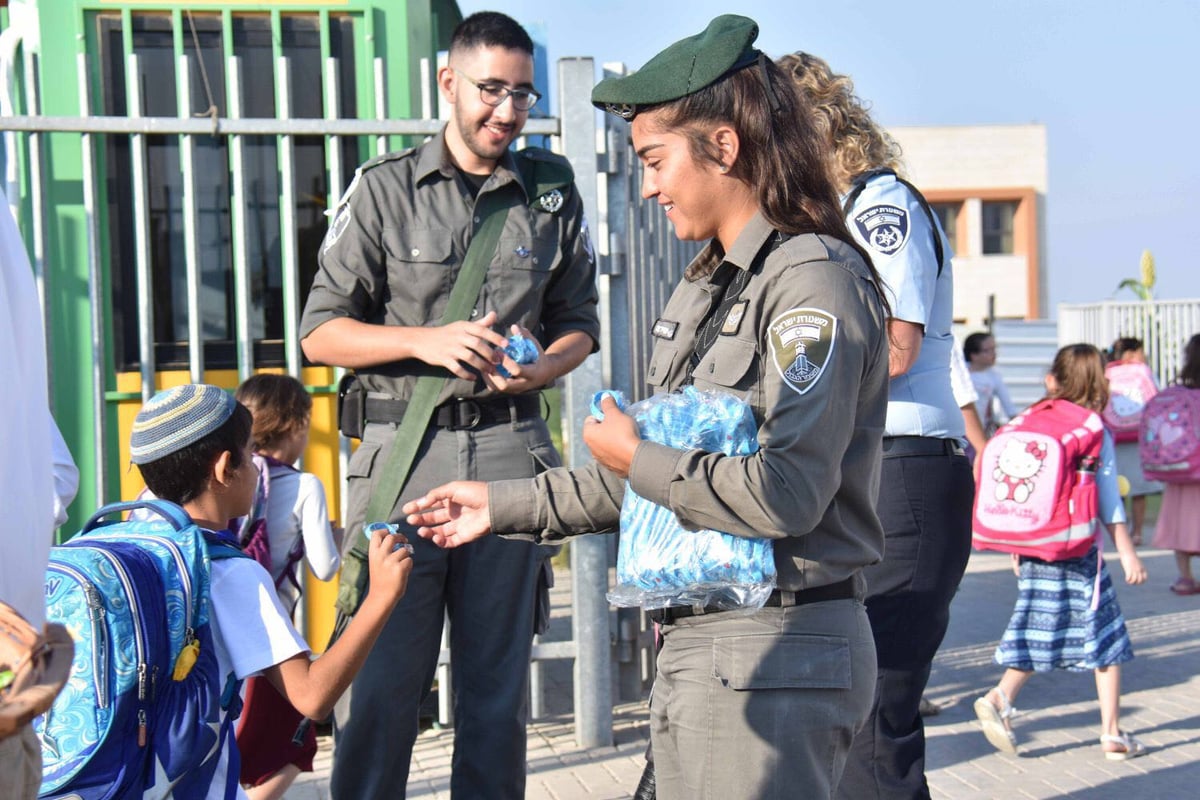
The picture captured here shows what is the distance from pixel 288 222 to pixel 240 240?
0.19 m

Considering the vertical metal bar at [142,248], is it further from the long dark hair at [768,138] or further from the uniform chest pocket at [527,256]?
the long dark hair at [768,138]

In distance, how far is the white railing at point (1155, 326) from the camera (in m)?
19.5

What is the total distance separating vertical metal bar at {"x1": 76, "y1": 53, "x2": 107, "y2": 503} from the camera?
4922 millimetres

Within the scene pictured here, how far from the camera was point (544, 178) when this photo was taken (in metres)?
3.98

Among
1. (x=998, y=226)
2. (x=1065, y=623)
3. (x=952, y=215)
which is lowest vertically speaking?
(x=1065, y=623)

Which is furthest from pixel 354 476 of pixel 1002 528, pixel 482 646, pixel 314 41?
pixel 1002 528

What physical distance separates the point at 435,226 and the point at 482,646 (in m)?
1.18

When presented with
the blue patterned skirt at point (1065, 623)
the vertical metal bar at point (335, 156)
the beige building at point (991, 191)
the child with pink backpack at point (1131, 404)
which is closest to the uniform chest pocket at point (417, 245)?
the vertical metal bar at point (335, 156)

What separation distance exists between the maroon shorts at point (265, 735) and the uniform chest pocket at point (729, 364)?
1998 mm

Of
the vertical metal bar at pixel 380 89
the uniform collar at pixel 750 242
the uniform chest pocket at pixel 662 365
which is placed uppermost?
the vertical metal bar at pixel 380 89

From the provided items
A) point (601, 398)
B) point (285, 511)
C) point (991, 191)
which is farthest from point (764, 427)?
point (991, 191)

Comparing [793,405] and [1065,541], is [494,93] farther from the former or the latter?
[1065,541]

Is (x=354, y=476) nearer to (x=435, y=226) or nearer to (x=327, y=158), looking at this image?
(x=435, y=226)

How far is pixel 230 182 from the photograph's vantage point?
5.43m
